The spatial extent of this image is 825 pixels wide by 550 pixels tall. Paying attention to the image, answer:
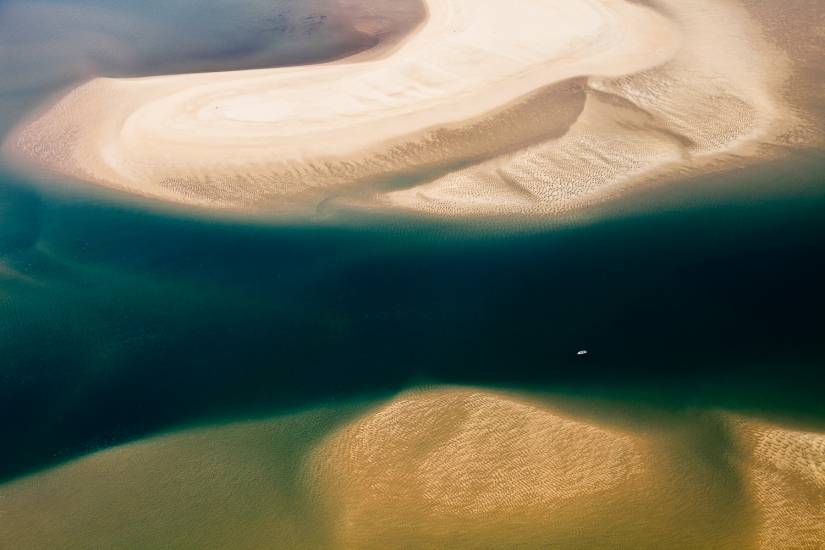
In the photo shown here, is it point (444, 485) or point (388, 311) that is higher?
point (388, 311)

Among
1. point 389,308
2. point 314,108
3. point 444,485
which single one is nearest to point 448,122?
point 314,108

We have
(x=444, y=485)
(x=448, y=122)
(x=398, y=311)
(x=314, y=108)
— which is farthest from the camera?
(x=314, y=108)

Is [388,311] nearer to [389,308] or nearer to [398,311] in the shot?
[389,308]

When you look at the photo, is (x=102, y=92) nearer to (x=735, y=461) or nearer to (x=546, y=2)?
(x=546, y=2)

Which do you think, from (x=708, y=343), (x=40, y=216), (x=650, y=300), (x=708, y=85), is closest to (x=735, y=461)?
(x=708, y=343)

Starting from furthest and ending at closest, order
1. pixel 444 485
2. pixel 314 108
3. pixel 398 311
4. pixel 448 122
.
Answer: pixel 314 108
pixel 448 122
pixel 398 311
pixel 444 485

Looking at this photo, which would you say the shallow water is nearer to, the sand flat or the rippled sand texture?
the rippled sand texture

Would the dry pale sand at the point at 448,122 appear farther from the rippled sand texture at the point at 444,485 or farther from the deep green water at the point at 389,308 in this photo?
the rippled sand texture at the point at 444,485
